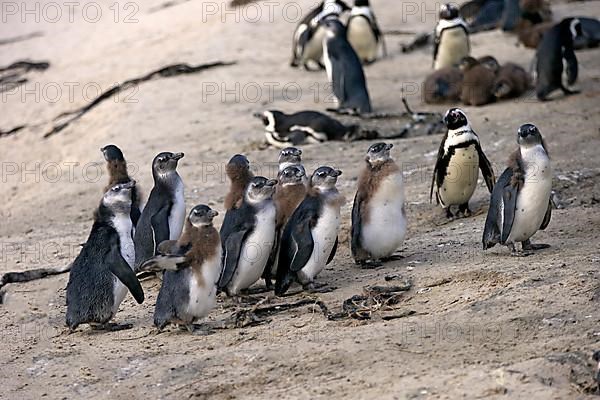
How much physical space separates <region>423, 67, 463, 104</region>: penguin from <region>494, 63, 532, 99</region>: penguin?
1.36 feet

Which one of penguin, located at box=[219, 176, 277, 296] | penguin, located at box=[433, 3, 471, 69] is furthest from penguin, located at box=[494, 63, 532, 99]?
penguin, located at box=[219, 176, 277, 296]

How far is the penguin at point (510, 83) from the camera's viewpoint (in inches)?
455

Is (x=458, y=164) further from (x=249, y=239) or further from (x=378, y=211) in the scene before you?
(x=249, y=239)

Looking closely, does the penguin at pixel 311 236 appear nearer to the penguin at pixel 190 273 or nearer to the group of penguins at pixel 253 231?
the group of penguins at pixel 253 231

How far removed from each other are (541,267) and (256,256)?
157 cm

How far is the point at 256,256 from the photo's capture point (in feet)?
21.1

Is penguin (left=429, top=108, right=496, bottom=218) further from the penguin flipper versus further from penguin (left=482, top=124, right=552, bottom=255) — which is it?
the penguin flipper

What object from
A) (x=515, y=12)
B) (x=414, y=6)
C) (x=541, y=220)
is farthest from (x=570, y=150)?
(x=414, y=6)

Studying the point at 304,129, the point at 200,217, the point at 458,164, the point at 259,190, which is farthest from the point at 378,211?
the point at 304,129

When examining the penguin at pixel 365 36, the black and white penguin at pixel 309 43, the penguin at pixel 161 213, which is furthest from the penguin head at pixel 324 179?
the penguin at pixel 365 36

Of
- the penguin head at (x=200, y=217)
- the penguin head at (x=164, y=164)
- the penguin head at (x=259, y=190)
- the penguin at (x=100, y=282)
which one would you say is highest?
the penguin head at (x=164, y=164)

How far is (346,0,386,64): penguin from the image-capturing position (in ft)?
48.5

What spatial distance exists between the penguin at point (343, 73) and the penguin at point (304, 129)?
1.14 m

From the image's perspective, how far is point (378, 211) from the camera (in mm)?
6902
